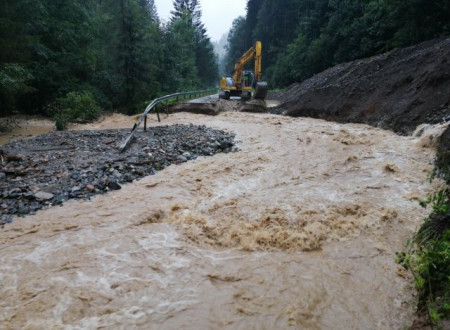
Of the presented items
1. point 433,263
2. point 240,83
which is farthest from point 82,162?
point 240,83

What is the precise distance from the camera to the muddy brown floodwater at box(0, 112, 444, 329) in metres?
2.99

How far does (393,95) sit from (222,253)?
1111 centimetres

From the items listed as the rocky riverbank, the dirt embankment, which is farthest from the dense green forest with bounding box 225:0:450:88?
the rocky riverbank

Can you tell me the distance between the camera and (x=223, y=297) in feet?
10.6

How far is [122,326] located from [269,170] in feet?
16.7

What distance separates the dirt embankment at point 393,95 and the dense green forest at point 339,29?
4.07m

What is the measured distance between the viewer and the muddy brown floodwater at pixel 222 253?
2.99 m

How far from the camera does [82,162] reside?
6902 mm

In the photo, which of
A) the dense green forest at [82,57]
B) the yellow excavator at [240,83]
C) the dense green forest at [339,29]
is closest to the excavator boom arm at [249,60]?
the yellow excavator at [240,83]

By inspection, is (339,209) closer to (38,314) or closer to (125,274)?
(125,274)

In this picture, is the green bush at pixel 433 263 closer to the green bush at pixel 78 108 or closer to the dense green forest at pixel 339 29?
the green bush at pixel 78 108

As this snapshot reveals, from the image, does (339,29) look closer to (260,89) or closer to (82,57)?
(260,89)

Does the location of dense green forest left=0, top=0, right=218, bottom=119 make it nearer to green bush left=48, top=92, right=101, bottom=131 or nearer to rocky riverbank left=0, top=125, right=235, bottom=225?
green bush left=48, top=92, right=101, bottom=131

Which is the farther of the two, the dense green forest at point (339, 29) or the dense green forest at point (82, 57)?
the dense green forest at point (339, 29)
